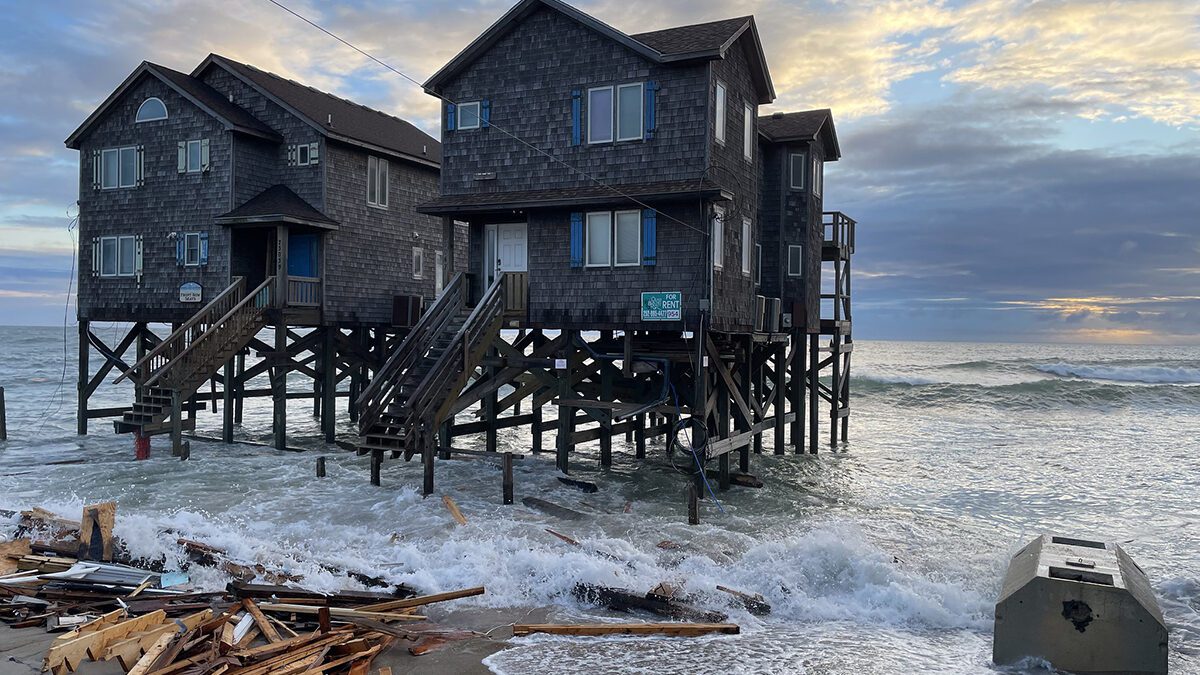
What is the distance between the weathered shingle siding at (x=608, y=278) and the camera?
57.6 feet

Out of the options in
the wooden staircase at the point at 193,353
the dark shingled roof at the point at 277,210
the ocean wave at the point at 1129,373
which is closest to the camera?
the wooden staircase at the point at 193,353

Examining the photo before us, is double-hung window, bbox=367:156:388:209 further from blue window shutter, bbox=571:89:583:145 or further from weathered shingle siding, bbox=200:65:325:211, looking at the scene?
blue window shutter, bbox=571:89:583:145

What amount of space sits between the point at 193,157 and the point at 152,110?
219 centimetres

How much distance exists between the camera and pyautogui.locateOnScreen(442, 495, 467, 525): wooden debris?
596 inches

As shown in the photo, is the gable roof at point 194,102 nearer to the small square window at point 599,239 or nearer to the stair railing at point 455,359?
the stair railing at point 455,359

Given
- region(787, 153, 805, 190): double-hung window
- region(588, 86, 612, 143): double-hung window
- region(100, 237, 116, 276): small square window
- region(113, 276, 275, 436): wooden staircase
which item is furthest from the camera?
region(100, 237, 116, 276): small square window

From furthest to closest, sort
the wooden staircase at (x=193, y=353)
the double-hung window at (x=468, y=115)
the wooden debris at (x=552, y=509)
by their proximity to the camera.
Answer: the wooden staircase at (x=193, y=353) < the double-hung window at (x=468, y=115) < the wooden debris at (x=552, y=509)

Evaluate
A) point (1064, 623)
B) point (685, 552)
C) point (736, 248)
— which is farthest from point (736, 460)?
point (1064, 623)

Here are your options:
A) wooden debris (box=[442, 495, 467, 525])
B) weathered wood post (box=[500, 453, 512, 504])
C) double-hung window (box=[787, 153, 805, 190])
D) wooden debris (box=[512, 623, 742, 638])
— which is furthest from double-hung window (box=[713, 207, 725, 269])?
wooden debris (box=[512, 623, 742, 638])

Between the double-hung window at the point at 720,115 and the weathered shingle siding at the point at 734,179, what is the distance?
134 millimetres

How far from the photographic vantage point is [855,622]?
36.0 ft

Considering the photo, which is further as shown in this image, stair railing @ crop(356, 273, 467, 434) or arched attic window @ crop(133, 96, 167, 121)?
arched attic window @ crop(133, 96, 167, 121)

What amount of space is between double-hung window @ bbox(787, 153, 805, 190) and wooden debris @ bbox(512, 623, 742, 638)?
18.7 metres

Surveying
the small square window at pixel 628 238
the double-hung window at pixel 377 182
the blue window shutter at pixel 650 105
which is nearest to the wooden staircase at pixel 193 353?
the double-hung window at pixel 377 182
